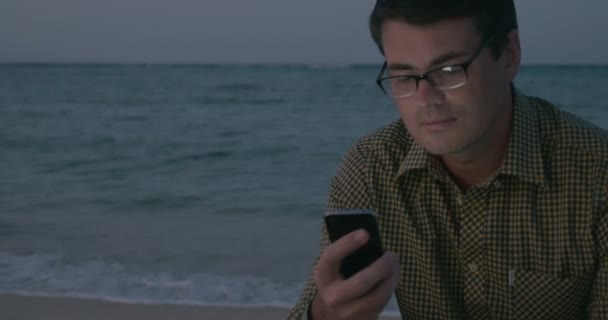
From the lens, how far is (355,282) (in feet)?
5.84

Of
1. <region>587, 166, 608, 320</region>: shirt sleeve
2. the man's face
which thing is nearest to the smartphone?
the man's face

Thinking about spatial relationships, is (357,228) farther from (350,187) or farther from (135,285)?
(135,285)

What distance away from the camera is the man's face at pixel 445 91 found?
2172mm

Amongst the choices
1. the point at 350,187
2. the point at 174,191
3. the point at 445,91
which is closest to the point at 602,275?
the point at 445,91

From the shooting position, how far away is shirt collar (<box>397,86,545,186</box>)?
2.26 metres

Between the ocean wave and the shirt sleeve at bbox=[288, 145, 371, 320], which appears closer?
the shirt sleeve at bbox=[288, 145, 371, 320]

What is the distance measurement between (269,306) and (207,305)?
36 cm

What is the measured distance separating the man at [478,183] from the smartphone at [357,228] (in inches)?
10.6

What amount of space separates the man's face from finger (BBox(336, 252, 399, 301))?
0.53 meters

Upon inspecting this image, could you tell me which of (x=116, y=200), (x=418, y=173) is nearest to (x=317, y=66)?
(x=116, y=200)

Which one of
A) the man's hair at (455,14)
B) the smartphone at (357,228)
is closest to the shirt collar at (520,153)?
the man's hair at (455,14)

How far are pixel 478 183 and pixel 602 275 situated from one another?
0.44m

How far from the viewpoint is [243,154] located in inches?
467

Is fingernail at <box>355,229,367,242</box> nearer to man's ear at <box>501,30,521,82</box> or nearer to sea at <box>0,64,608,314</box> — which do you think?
man's ear at <box>501,30,521,82</box>
